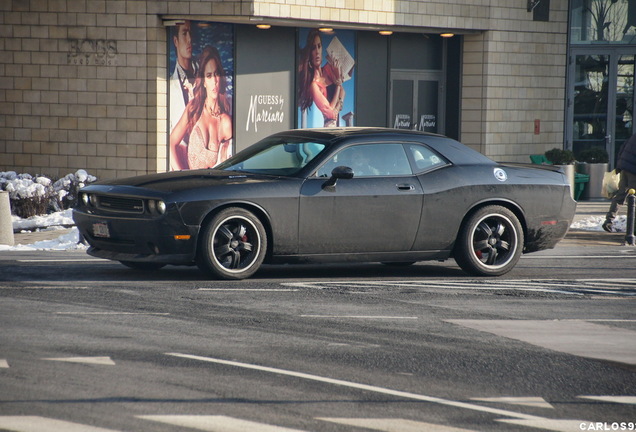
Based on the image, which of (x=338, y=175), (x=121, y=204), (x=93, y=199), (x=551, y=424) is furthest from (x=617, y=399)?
(x=93, y=199)

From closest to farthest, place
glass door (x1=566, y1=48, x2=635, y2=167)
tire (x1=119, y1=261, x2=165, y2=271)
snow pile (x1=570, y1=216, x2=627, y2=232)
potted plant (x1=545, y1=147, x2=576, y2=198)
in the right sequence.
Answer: tire (x1=119, y1=261, x2=165, y2=271) < snow pile (x1=570, y1=216, x2=627, y2=232) < potted plant (x1=545, y1=147, x2=576, y2=198) < glass door (x1=566, y1=48, x2=635, y2=167)

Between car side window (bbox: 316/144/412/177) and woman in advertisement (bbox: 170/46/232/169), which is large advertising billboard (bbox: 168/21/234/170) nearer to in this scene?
woman in advertisement (bbox: 170/46/232/169)

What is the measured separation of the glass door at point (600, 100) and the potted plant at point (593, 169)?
71 centimetres

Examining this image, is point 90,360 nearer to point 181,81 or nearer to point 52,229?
point 52,229

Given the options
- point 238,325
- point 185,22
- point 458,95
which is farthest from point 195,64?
point 238,325

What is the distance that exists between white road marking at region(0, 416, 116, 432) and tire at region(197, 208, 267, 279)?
461 cm

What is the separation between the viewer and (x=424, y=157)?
1134 cm

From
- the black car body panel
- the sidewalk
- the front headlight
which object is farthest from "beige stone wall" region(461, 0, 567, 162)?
the front headlight

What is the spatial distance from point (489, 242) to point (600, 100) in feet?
43.9

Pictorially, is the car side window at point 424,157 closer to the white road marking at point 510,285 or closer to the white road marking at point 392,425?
the white road marking at point 510,285

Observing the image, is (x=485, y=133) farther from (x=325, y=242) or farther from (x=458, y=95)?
(x=325, y=242)

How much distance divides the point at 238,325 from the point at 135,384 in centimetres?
196

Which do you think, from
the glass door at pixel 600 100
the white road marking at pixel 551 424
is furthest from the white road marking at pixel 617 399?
the glass door at pixel 600 100

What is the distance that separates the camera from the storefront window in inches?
918
